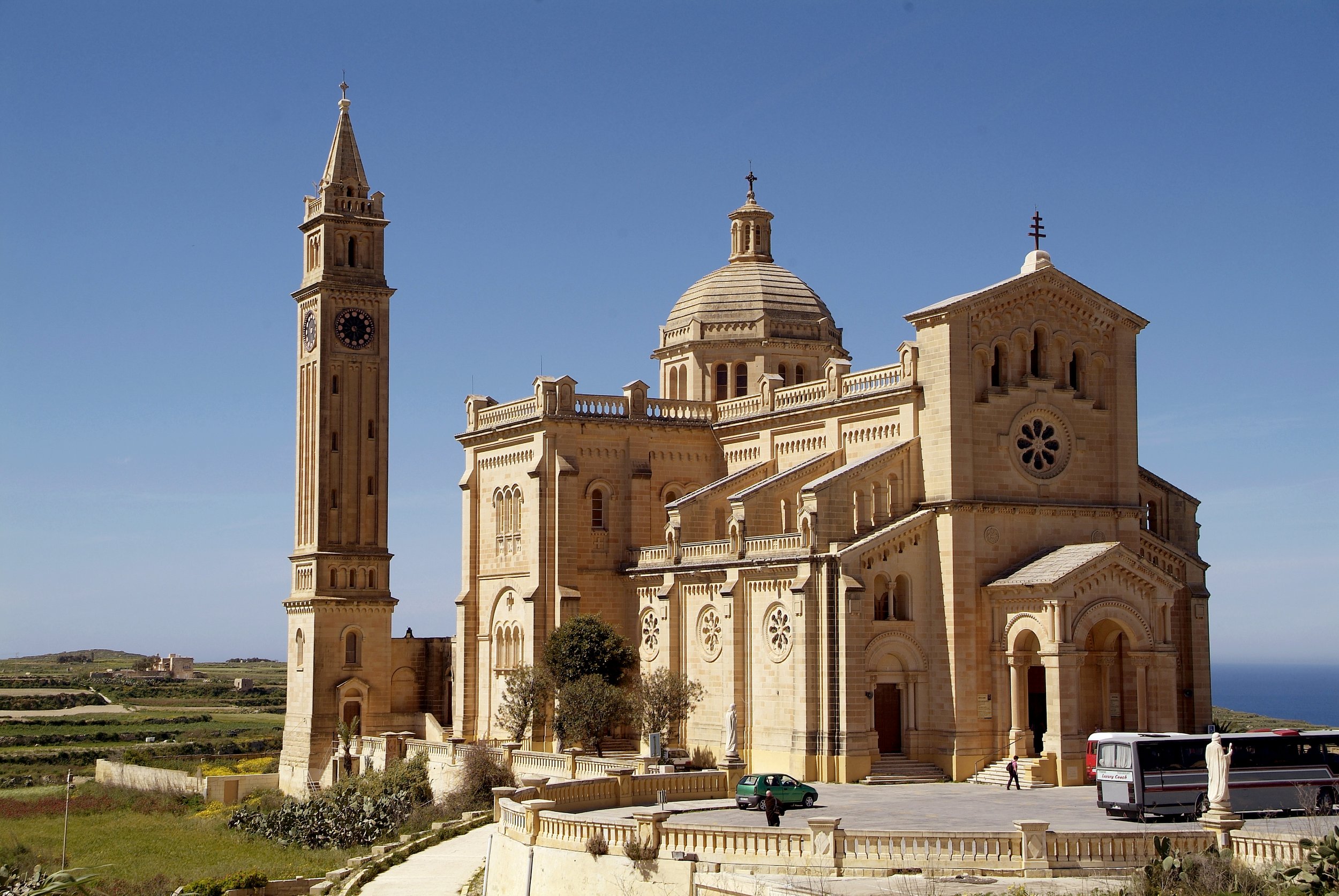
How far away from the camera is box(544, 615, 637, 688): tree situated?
56281mm

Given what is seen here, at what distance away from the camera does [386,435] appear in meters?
70.3

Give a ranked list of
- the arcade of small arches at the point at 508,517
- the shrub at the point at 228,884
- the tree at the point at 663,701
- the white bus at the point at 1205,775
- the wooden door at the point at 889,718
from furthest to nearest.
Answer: the arcade of small arches at the point at 508,517 < the tree at the point at 663,701 < the wooden door at the point at 889,718 < the shrub at the point at 228,884 < the white bus at the point at 1205,775

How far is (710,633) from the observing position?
5416 cm

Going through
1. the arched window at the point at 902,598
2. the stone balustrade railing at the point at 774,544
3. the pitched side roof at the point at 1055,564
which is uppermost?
the stone balustrade railing at the point at 774,544

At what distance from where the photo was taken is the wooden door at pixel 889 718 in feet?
164

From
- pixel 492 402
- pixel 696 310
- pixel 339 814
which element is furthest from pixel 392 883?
pixel 696 310

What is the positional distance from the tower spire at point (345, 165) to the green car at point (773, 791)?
37.4 metres

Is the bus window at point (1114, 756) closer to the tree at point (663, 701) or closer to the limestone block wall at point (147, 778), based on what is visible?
the tree at point (663, 701)

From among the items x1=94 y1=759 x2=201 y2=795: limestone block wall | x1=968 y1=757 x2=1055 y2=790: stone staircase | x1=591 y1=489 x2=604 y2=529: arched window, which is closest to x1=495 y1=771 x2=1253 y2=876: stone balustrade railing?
x1=968 y1=757 x2=1055 y2=790: stone staircase

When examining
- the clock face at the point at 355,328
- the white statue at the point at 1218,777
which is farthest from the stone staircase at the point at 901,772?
the clock face at the point at 355,328

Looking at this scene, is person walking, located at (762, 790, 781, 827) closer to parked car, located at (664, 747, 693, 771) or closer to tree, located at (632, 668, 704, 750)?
parked car, located at (664, 747, 693, 771)

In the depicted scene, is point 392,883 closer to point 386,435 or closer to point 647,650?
point 647,650

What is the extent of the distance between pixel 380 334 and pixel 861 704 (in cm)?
3029

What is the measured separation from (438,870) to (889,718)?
562 inches
